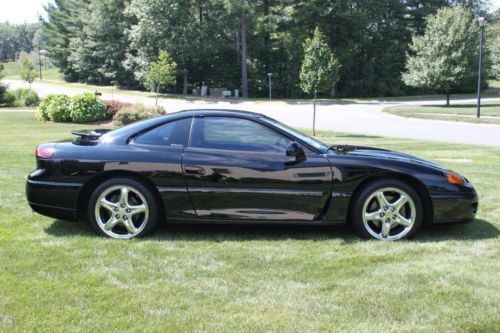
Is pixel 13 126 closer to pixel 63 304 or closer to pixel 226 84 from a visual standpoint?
pixel 63 304

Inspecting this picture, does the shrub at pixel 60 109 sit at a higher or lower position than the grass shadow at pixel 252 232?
higher

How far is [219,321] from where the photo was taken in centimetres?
327

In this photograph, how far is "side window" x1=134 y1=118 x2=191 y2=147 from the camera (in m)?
5.10

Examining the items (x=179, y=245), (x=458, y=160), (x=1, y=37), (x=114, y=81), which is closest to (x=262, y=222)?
(x=179, y=245)

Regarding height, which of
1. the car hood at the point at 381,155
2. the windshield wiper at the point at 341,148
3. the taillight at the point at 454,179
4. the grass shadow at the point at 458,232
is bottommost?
the grass shadow at the point at 458,232

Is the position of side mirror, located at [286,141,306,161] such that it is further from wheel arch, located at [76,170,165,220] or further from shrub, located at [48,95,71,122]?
shrub, located at [48,95,71,122]

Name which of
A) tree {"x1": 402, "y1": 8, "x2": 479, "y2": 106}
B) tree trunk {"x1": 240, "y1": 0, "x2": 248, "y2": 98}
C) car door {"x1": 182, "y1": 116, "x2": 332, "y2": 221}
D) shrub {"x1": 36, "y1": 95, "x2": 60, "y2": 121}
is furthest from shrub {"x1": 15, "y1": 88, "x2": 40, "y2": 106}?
car door {"x1": 182, "y1": 116, "x2": 332, "y2": 221}

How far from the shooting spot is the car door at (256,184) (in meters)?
4.93

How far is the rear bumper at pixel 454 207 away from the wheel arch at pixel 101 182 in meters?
2.67

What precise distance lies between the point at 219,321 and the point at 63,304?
1085 mm

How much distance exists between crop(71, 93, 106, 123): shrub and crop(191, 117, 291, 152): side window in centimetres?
1889

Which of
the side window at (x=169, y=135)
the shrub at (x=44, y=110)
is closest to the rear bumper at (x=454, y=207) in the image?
the side window at (x=169, y=135)

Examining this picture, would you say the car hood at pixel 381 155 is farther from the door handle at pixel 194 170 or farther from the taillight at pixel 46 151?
the taillight at pixel 46 151

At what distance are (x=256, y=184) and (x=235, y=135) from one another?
21.8 inches
